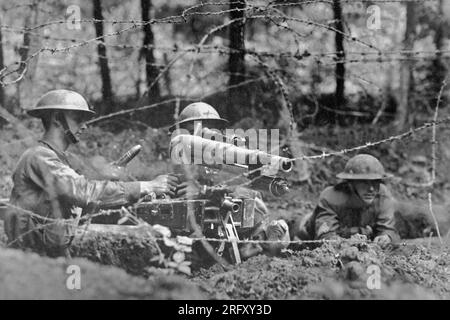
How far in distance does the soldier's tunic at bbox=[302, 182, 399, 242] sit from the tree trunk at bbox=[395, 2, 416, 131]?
2317 millimetres

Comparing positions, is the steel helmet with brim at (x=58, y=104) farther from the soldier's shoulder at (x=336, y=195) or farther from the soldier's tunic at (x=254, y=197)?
the soldier's shoulder at (x=336, y=195)

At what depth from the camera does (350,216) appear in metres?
7.66

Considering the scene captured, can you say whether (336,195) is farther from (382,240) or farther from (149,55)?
(149,55)

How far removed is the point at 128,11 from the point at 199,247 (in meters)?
2.97

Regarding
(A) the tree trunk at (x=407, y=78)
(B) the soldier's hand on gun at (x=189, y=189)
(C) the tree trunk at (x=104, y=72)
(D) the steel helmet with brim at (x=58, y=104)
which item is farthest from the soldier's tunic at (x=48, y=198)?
(A) the tree trunk at (x=407, y=78)

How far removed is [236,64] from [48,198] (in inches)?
126

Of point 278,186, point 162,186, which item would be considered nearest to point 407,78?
point 278,186

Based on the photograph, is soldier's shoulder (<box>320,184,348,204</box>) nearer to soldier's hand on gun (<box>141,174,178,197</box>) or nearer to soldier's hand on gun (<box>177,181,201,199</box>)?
soldier's hand on gun (<box>177,181,201,199</box>)

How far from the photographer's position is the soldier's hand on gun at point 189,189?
6.69 meters

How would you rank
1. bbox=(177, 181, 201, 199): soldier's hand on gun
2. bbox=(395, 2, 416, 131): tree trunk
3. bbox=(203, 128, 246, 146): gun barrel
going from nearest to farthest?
bbox=(177, 181, 201, 199): soldier's hand on gun < bbox=(203, 128, 246, 146): gun barrel < bbox=(395, 2, 416, 131): tree trunk

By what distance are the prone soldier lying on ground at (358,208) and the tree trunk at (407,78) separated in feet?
7.10

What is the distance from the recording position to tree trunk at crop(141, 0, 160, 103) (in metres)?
7.80

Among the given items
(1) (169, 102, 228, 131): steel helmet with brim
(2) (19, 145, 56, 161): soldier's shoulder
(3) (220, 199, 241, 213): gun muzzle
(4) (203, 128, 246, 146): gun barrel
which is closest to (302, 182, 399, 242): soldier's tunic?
(3) (220, 199, 241, 213): gun muzzle
